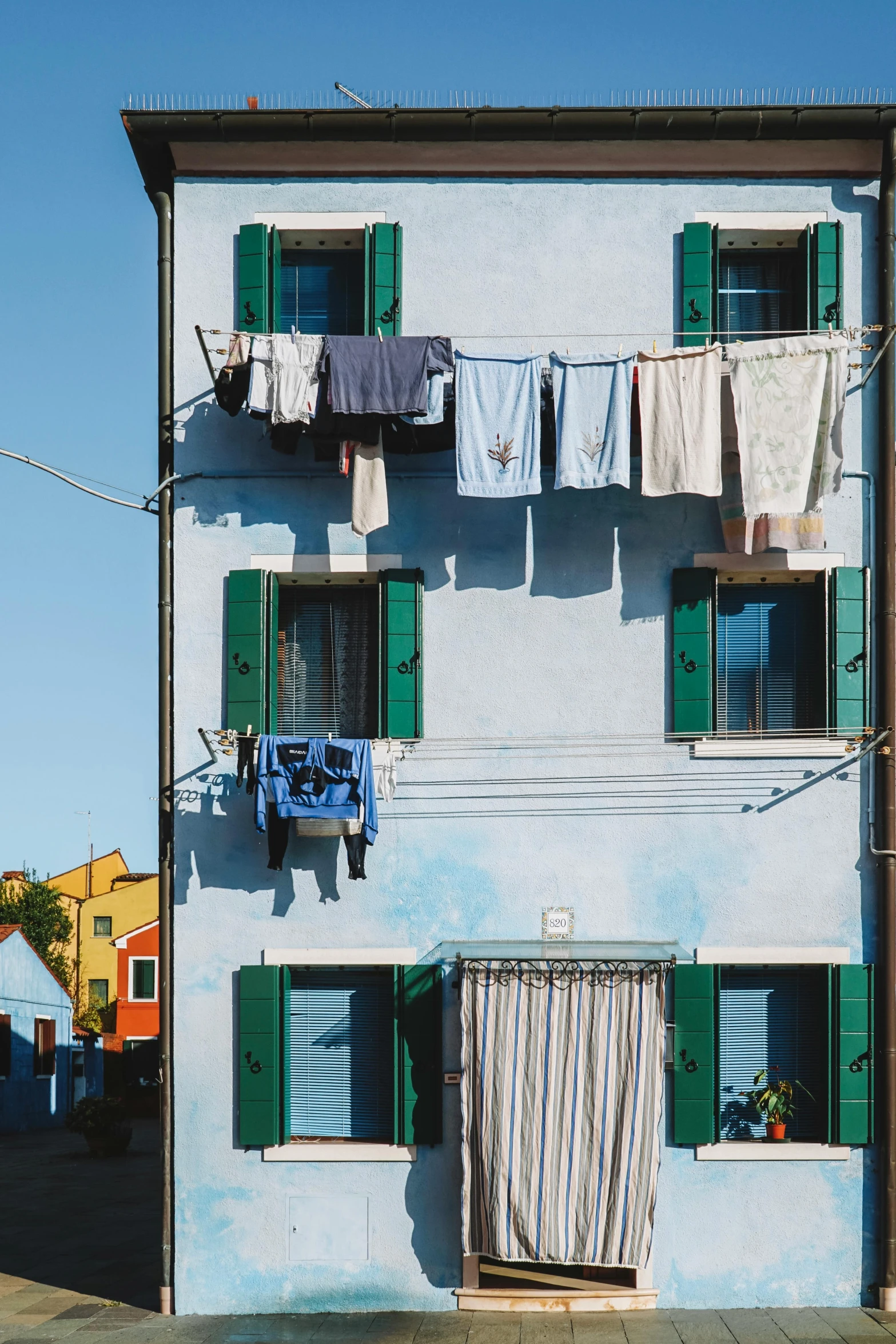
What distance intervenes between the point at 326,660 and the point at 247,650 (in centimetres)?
83

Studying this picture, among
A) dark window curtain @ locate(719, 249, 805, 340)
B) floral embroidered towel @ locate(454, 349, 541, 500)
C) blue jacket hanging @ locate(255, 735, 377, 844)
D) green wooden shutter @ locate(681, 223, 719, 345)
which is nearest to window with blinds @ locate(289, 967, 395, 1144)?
blue jacket hanging @ locate(255, 735, 377, 844)

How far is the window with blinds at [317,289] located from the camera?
43.5 ft

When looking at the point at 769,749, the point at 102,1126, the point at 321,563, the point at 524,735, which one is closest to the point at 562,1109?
the point at 524,735

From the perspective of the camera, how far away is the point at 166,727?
12.6 m

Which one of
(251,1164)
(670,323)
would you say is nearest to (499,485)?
(670,323)

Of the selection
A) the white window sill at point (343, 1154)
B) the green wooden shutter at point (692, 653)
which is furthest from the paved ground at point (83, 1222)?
the green wooden shutter at point (692, 653)

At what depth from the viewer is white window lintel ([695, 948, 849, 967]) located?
477 inches

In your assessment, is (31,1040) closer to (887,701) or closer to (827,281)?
(887,701)

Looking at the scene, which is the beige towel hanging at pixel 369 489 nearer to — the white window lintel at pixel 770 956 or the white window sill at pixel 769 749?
the white window sill at pixel 769 749

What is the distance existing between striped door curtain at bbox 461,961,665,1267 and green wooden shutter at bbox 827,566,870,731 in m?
2.90

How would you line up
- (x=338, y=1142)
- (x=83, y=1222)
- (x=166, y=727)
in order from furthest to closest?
1. (x=83, y=1222)
2. (x=166, y=727)
3. (x=338, y=1142)

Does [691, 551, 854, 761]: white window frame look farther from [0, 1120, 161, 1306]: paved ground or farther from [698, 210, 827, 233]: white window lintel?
[0, 1120, 161, 1306]: paved ground

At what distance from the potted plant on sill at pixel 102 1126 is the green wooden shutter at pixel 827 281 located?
2195 centimetres

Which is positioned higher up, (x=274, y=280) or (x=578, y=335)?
(x=274, y=280)
